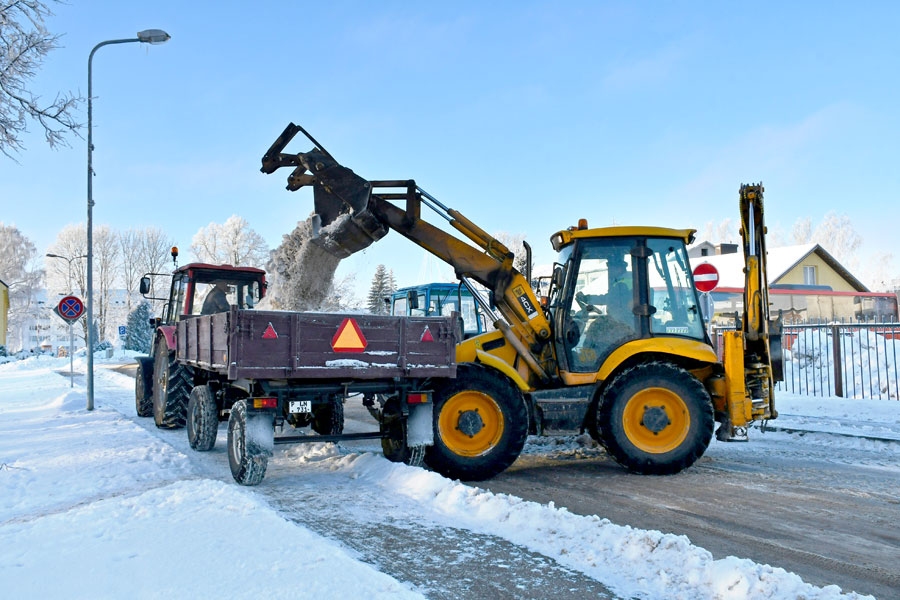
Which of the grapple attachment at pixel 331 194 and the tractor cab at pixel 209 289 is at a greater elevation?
the grapple attachment at pixel 331 194

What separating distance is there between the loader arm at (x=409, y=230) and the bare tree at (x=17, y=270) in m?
60.7

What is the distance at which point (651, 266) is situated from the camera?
8.34 metres

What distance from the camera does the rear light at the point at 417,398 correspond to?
24.2 feet

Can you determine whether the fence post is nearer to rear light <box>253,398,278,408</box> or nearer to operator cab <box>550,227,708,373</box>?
operator cab <box>550,227,708,373</box>

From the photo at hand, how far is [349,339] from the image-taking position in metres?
7.00

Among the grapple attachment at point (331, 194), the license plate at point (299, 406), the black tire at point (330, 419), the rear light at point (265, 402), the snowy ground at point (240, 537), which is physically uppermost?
the grapple attachment at point (331, 194)

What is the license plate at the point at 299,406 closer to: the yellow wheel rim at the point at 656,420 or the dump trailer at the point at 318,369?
the dump trailer at the point at 318,369

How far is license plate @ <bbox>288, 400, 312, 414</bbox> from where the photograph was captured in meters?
7.02

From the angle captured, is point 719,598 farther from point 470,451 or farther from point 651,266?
point 651,266

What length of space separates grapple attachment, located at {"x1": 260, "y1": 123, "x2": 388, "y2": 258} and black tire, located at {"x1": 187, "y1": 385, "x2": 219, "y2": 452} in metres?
2.46

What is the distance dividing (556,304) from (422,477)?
113 inches

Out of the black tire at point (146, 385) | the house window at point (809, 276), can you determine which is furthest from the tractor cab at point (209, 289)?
the house window at point (809, 276)

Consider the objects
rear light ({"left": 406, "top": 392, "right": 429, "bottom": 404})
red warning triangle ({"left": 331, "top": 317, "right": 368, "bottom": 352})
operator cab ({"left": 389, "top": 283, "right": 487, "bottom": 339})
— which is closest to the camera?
red warning triangle ({"left": 331, "top": 317, "right": 368, "bottom": 352})

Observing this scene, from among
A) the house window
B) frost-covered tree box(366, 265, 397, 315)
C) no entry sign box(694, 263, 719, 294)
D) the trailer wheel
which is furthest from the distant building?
the trailer wheel
